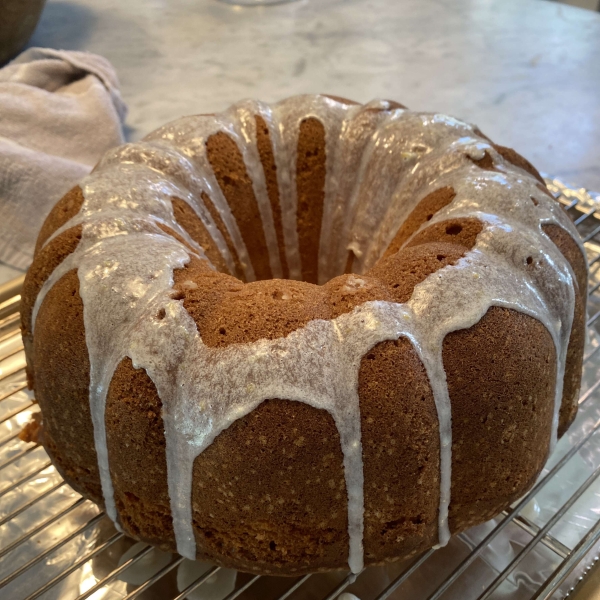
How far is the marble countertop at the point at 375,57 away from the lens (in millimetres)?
2328

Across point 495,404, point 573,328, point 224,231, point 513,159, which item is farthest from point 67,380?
point 513,159

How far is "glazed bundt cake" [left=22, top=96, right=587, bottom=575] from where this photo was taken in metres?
0.86

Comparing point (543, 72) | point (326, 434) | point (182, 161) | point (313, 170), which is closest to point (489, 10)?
point (543, 72)

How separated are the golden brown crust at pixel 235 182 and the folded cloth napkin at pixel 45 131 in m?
0.61

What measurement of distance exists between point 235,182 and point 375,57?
1.69 meters

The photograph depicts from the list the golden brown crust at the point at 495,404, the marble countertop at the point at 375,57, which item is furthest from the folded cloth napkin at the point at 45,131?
the golden brown crust at the point at 495,404

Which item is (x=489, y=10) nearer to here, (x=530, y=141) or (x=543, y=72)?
(x=543, y=72)

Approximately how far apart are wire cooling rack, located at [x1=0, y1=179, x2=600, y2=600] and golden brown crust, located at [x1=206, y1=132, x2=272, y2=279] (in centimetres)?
67

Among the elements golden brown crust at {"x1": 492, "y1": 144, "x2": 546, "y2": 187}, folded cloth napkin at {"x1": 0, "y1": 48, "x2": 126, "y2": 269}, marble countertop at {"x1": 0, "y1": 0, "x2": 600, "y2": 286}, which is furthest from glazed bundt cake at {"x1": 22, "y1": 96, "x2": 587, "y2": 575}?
marble countertop at {"x1": 0, "y1": 0, "x2": 600, "y2": 286}

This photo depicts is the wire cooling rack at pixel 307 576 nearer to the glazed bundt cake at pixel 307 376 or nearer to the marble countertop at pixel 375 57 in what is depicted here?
the glazed bundt cake at pixel 307 376

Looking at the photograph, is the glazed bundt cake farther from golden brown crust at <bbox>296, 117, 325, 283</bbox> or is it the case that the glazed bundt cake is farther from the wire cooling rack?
golden brown crust at <bbox>296, 117, 325, 283</bbox>

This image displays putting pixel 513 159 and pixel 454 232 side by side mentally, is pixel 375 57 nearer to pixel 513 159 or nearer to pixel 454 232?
pixel 513 159

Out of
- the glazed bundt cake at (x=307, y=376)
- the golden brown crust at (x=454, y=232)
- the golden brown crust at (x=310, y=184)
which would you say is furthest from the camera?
the golden brown crust at (x=310, y=184)

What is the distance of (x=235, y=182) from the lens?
1.35m
